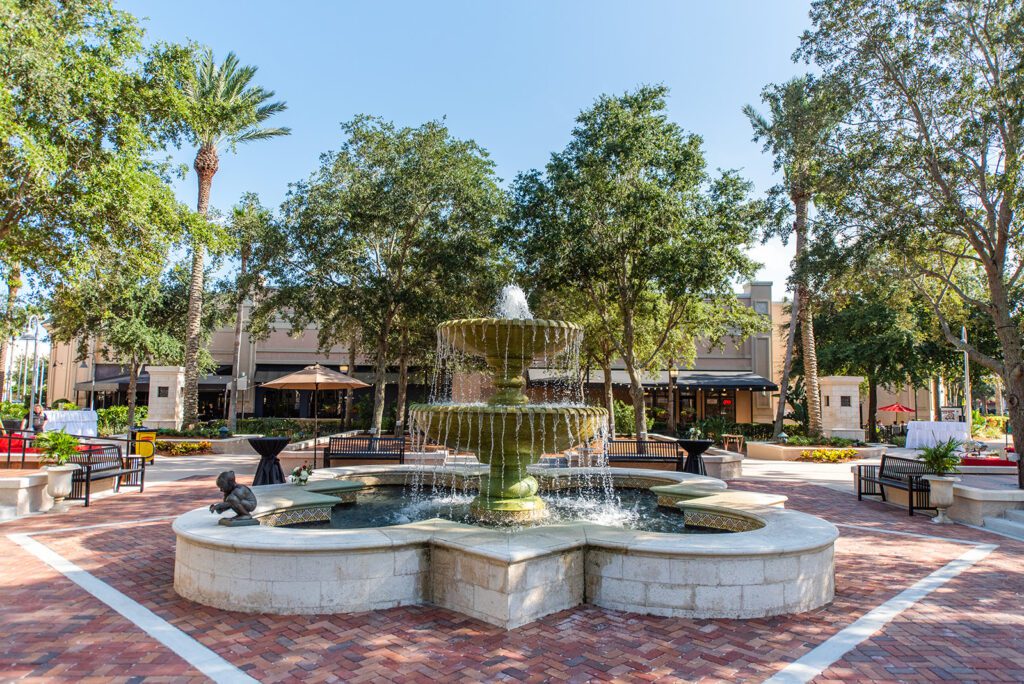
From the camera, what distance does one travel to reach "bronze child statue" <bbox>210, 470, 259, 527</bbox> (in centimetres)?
695

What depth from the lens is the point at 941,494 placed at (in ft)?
37.0

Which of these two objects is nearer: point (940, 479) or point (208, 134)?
point (940, 479)

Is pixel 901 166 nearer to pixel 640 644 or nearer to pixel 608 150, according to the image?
pixel 608 150

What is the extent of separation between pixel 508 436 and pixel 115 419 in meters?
30.6

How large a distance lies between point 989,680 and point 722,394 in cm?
3714

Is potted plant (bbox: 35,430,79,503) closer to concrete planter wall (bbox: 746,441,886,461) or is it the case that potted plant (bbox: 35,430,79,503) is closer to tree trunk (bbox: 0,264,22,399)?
tree trunk (bbox: 0,264,22,399)

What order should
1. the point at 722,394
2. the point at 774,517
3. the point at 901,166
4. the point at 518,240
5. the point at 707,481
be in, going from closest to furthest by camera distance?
the point at 774,517
the point at 707,481
the point at 901,166
the point at 518,240
the point at 722,394

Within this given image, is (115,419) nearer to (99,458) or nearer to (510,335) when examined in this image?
(99,458)

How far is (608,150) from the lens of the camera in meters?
19.7

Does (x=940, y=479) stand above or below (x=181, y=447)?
above

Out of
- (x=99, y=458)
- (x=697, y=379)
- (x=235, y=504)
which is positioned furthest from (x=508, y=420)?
(x=697, y=379)

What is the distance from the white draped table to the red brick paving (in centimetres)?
1555

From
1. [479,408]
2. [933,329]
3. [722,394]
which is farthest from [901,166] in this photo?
[722,394]

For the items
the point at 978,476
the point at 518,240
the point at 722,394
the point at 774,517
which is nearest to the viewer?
the point at 774,517
